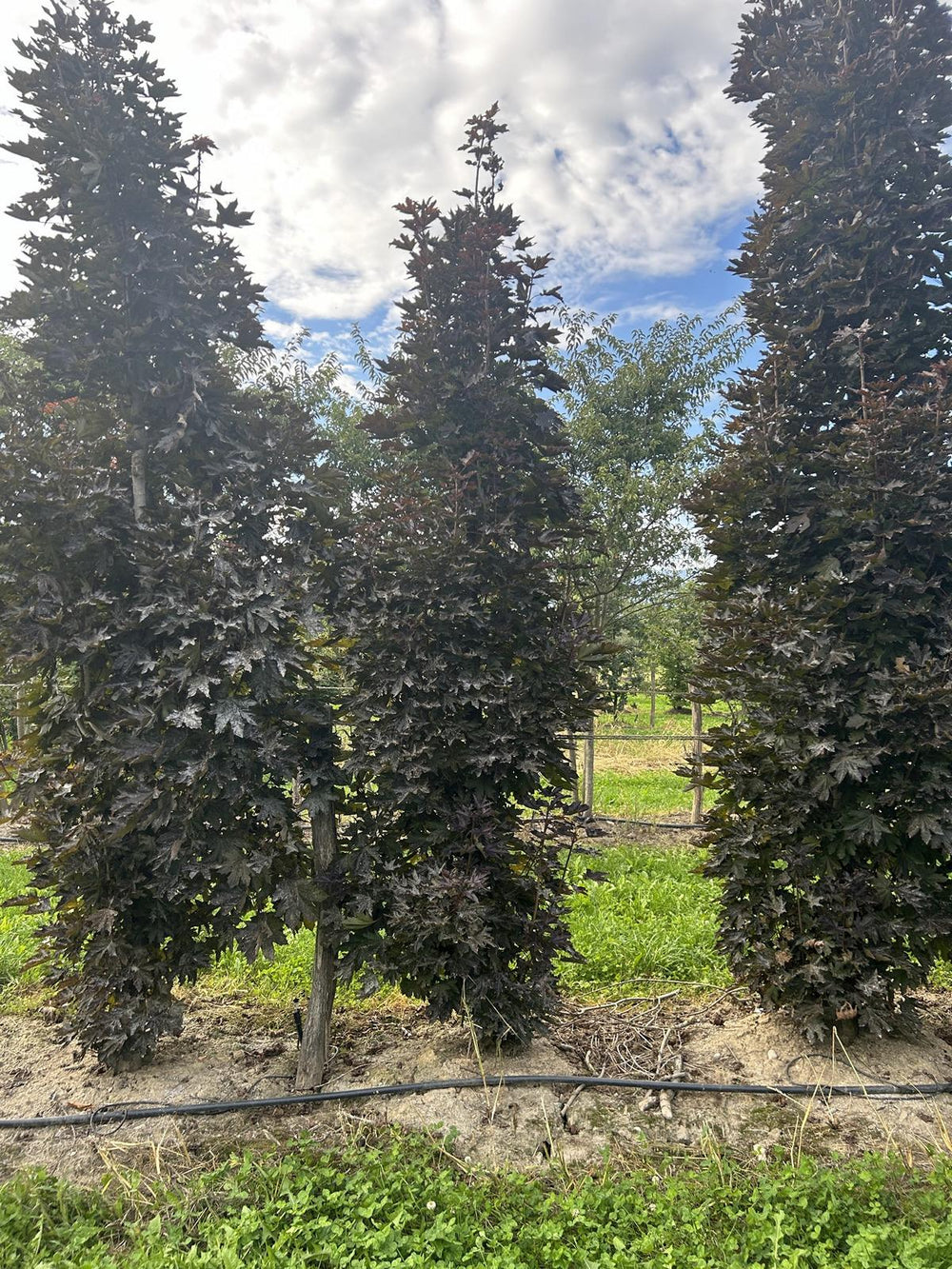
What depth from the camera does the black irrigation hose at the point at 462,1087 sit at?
3129mm

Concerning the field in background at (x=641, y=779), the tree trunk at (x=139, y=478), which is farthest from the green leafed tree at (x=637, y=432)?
the tree trunk at (x=139, y=478)

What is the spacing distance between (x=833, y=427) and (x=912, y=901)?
7.49 feet

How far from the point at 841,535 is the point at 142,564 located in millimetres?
3194

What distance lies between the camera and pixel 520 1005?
3363mm

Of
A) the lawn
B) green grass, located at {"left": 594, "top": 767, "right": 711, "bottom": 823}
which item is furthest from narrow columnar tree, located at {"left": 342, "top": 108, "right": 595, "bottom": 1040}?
green grass, located at {"left": 594, "top": 767, "right": 711, "bottom": 823}

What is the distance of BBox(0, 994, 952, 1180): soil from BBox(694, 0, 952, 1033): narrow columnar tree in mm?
352

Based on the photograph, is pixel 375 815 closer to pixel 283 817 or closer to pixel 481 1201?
pixel 283 817

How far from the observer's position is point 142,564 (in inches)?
126

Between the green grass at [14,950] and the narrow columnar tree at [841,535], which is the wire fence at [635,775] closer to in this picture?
the narrow columnar tree at [841,535]

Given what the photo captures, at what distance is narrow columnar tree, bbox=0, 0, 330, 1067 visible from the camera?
10.1 ft

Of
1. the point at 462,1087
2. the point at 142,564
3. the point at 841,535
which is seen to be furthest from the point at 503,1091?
the point at 841,535

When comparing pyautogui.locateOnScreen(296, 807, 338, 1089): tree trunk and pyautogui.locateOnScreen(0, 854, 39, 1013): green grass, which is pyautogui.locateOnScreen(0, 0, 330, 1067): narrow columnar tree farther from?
pyautogui.locateOnScreen(0, 854, 39, 1013): green grass

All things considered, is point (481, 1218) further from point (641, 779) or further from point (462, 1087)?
point (641, 779)

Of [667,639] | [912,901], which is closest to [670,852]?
[667,639]
